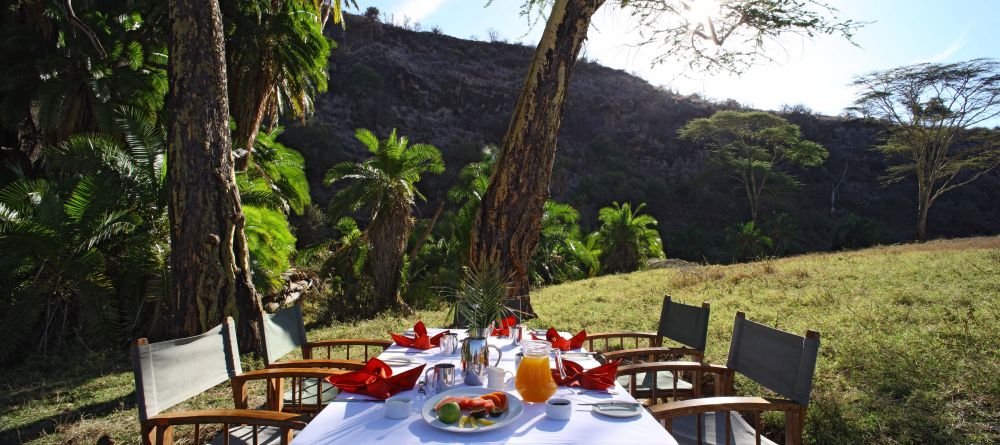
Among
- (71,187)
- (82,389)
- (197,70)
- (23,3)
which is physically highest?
(23,3)

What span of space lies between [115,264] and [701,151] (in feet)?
122

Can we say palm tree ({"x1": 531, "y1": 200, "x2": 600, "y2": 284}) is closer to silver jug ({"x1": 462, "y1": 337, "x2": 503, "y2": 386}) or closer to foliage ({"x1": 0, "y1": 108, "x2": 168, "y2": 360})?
foliage ({"x1": 0, "y1": 108, "x2": 168, "y2": 360})

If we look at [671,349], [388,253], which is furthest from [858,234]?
[671,349]

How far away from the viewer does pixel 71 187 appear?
24.5 ft

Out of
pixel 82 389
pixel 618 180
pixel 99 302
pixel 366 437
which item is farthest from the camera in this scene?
pixel 618 180

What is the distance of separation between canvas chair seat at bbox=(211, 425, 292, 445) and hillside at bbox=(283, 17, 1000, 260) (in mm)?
23314

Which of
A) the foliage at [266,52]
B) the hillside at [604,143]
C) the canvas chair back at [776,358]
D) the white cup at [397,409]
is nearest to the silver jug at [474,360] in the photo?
the white cup at [397,409]

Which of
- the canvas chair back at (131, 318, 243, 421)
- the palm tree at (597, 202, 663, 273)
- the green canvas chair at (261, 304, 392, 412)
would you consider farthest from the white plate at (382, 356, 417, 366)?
the palm tree at (597, 202, 663, 273)

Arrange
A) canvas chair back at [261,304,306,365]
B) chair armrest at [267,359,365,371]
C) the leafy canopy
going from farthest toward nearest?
the leafy canopy, canvas chair back at [261,304,306,365], chair armrest at [267,359,365,371]

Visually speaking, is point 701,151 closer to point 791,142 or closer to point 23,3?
point 791,142

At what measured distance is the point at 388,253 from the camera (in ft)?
33.3

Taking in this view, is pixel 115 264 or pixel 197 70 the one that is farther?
pixel 115 264

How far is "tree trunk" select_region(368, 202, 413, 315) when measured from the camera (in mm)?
10008

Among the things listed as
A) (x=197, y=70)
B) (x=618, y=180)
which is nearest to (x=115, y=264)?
(x=197, y=70)
